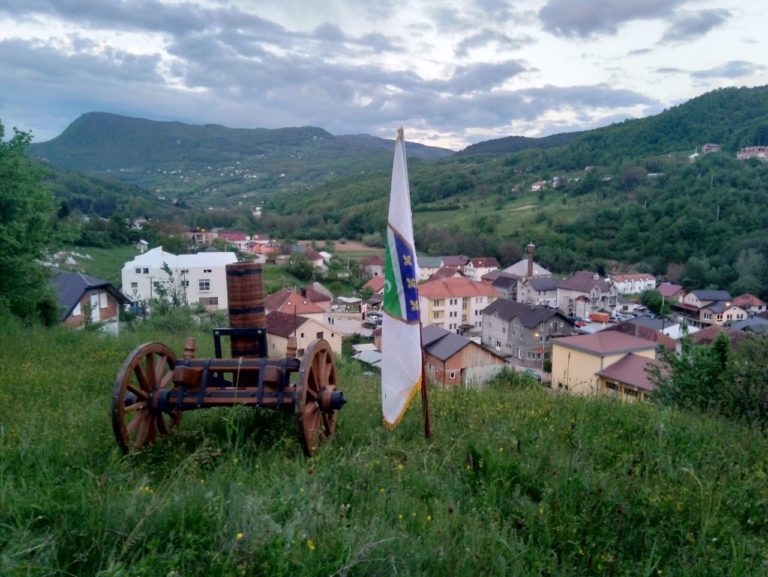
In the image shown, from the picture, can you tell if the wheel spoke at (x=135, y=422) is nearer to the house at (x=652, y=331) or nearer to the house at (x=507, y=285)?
the house at (x=652, y=331)

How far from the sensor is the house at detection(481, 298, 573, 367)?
34.4 m

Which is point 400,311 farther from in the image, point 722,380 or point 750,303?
point 750,303

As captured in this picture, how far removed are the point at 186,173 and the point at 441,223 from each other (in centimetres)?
13791

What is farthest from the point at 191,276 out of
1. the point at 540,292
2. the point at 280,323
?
the point at 540,292

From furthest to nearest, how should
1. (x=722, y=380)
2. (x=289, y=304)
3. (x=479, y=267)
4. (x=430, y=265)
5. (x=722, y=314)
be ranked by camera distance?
(x=479, y=267)
(x=430, y=265)
(x=722, y=314)
(x=289, y=304)
(x=722, y=380)

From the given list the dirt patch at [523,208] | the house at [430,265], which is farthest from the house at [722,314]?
the dirt patch at [523,208]

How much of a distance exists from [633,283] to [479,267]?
18386 mm

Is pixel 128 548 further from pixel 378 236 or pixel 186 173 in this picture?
pixel 186 173

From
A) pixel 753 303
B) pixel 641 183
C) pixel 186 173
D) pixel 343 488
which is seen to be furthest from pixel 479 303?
pixel 186 173

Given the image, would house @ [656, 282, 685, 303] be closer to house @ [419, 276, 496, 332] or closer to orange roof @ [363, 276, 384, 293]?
house @ [419, 276, 496, 332]

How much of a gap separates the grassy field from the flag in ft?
1.40

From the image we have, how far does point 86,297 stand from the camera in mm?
16812

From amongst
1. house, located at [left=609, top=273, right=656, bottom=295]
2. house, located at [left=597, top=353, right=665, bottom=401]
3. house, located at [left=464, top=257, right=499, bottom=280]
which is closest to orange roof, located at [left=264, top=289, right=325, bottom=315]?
house, located at [left=597, top=353, right=665, bottom=401]

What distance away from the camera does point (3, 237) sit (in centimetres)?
919
